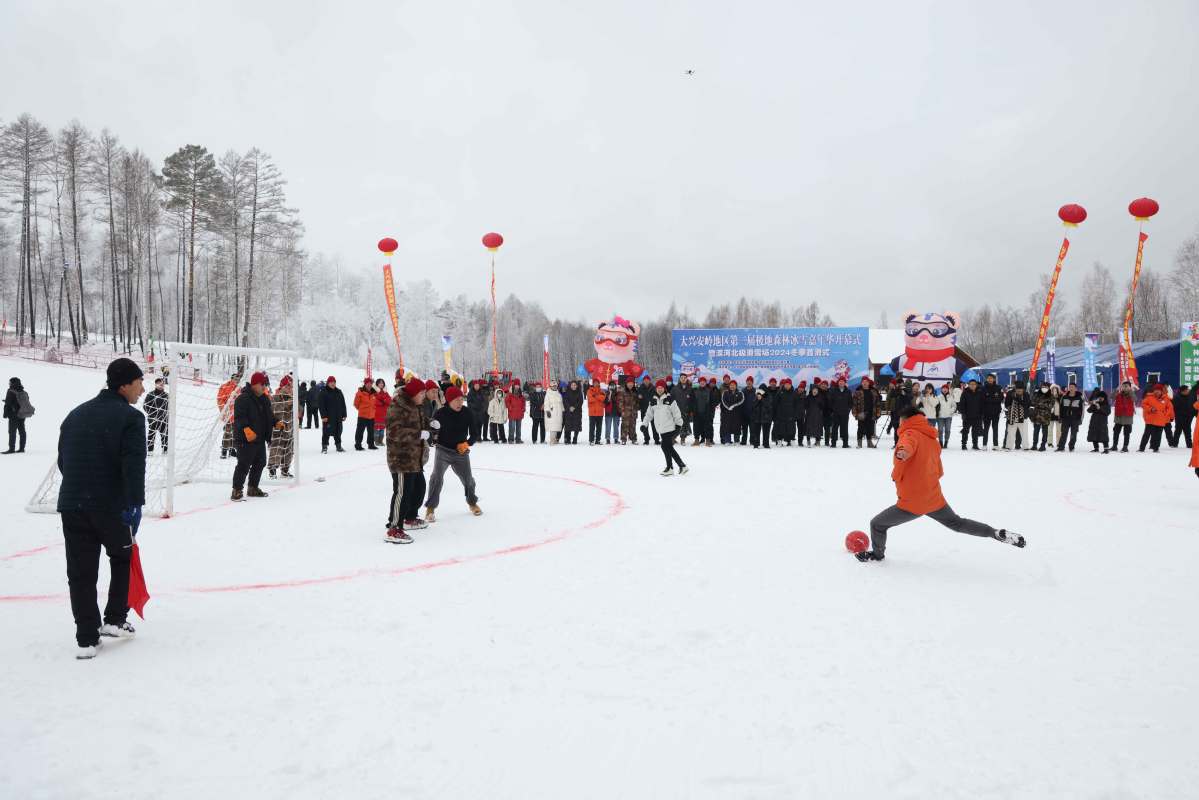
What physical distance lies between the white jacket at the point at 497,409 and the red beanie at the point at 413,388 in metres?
11.0

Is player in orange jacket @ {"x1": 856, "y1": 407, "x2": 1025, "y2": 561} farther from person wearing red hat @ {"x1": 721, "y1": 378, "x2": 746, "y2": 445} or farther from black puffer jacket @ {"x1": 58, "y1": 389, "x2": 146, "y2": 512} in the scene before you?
person wearing red hat @ {"x1": 721, "y1": 378, "x2": 746, "y2": 445}

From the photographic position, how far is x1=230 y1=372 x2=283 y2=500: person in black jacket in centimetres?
909

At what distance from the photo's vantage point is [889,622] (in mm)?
4254

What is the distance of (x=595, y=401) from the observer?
57.5ft

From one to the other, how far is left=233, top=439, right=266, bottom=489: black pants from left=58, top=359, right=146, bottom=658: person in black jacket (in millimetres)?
5476

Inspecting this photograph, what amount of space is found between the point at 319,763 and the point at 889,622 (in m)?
3.34

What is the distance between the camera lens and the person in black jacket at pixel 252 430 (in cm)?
909

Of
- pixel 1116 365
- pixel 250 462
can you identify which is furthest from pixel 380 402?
pixel 1116 365

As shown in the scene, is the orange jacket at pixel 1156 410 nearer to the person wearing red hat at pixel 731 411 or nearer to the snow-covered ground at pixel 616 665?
the person wearing red hat at pixel 731 411

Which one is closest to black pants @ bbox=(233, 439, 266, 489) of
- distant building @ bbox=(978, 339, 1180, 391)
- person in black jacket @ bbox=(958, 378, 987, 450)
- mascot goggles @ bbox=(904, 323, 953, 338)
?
person in black jacket @ bbox=(958, 378, 987, 450)

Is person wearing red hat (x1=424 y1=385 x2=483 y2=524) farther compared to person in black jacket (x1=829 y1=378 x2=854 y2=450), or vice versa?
person in black jacket (x1=829 y1=378 x2=854 y2=450)

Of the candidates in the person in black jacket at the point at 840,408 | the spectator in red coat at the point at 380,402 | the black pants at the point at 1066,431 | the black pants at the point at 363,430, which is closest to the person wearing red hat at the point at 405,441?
the spectator in red coat at the point at 380,402

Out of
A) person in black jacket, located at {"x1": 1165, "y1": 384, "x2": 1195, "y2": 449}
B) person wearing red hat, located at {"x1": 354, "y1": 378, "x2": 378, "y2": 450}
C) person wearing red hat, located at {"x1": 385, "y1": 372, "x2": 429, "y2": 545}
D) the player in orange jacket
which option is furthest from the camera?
person wearing red hat, located at {"x1": 354, "y1": 378, "x2": 378, "y2": 450}

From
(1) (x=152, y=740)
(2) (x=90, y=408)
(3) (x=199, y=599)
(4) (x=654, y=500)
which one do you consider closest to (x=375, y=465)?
(4) (x=654, y=500)
